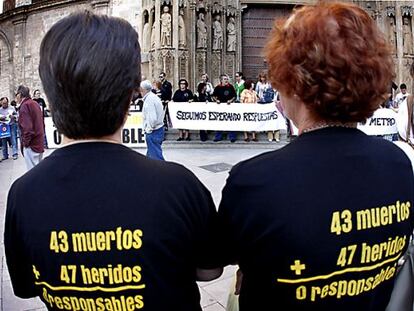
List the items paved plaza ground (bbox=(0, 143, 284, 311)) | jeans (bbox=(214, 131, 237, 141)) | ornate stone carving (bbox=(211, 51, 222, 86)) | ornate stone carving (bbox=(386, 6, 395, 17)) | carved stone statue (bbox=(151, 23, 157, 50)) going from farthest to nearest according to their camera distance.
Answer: ornate stone carving (bbox=(386, 6, 395, 17))
ornate stone carving (bbox=(211, 51, 222, 86))
carved stone statue (bbox=(151, 23, 157, 50))
jeans (bbox=(214, 131, 237, 141))
paved plaza ground (bbox=(0, 143, 284, 311))

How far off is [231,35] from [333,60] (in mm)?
18057

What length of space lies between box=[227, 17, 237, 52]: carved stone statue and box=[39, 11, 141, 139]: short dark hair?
17745 mm

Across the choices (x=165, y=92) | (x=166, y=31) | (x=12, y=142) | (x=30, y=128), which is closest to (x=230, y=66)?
(x=166, y=31)

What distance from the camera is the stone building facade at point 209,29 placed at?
56.2 ft

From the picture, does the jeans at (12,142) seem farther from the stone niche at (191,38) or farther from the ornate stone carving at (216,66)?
the ornate stone carving at (216,66)

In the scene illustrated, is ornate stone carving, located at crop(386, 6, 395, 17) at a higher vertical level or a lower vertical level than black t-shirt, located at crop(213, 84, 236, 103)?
higher

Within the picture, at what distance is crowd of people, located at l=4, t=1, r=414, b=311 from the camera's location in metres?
1.29

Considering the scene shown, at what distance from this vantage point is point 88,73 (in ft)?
4.33

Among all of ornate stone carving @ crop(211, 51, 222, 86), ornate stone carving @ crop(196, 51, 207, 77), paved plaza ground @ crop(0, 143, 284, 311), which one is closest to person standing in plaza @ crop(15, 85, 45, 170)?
paved plaza ground @ crop(0, 143, 284, 311)

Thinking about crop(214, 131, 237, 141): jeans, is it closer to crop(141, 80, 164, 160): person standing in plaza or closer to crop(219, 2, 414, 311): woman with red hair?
crop(141, 80, 164, 160): person standing in plaza

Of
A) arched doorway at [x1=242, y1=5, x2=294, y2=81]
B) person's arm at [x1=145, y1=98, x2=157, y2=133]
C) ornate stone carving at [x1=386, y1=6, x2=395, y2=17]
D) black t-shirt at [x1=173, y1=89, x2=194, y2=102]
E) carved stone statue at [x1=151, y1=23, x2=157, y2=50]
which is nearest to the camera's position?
person's arm at [x1=145, y1=98, x2=157, y2=133]

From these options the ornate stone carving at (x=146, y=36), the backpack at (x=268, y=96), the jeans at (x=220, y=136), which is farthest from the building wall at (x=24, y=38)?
the jeans at (x=220, y=136)

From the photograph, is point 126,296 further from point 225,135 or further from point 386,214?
point 225,135

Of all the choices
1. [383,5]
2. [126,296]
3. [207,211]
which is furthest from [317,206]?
[383,5]
